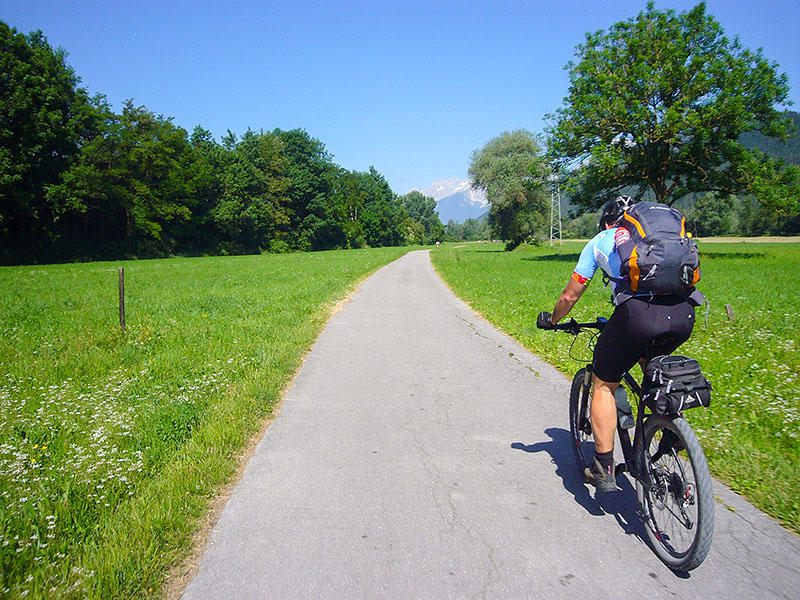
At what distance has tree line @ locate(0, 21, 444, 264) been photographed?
36969 mm

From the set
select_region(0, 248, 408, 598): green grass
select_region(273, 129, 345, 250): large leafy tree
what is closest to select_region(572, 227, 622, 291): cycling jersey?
select_region(0, 248, 408, 598): green grass

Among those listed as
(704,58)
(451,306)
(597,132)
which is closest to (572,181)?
(597,132)

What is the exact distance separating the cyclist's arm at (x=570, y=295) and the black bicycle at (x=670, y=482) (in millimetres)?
581

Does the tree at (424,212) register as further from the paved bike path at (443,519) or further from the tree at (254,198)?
the paved bike path at (443,519)

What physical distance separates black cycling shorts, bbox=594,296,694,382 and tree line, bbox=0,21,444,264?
1721 inches

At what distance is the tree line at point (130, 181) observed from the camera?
36969 mm

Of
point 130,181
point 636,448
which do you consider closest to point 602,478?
point 636,448

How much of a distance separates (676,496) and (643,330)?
895 millimetres

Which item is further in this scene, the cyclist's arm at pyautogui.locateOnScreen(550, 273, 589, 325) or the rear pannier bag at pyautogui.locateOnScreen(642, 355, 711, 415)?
the cyclist's arm at pyautogui.locateOnScreen(550, 273, 589, 325)

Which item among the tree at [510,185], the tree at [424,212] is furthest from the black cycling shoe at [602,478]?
the tree at [424,212]

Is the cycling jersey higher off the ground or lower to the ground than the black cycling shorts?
higher

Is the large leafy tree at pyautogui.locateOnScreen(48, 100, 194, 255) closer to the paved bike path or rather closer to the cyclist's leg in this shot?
the paved bike path

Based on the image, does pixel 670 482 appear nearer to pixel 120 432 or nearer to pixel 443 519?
pixel 443 519

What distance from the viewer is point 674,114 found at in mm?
25281
